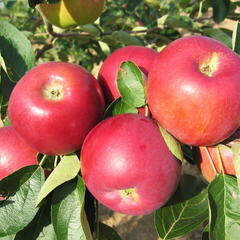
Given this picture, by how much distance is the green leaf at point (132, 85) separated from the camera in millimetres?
1020

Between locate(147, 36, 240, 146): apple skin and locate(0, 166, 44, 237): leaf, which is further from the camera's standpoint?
locate(0, 166, 44, 237): leaf

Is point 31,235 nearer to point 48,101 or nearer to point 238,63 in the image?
point 48,101

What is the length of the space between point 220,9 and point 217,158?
1220 millimetres

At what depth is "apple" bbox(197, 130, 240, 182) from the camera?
1.03m

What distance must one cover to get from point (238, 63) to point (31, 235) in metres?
0.73

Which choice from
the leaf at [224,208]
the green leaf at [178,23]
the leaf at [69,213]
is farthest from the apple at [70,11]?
the leaf at [224,208]

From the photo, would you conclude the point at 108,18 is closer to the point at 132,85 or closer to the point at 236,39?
the point at 236,39

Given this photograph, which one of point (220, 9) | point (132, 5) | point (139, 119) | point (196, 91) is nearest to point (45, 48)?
point (132, 5)

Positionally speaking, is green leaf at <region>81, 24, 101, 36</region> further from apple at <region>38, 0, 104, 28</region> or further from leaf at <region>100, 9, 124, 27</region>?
apple at <region>38, 0, 104, 28</region>

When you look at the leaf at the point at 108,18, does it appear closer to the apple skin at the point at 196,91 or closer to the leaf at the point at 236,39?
the leaf at the point at 236,39

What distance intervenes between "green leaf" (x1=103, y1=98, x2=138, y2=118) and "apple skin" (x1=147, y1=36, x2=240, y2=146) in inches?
3.2

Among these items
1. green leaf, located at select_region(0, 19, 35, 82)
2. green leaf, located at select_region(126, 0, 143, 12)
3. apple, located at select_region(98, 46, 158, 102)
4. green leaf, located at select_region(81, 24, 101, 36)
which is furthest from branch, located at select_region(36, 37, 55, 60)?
apple, located at select_region(98, 46, 158, 102)

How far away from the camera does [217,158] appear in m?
1.05

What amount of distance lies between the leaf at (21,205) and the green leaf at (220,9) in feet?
4.43
